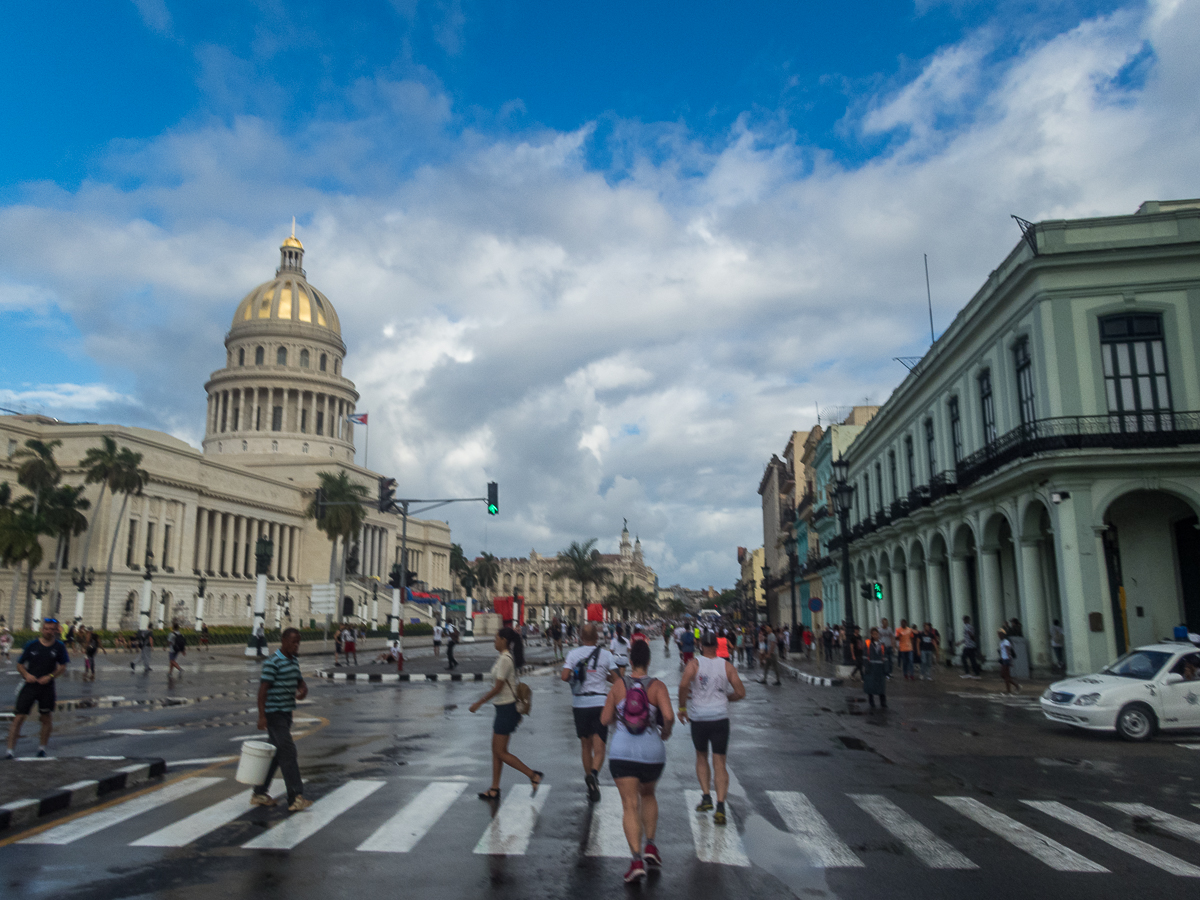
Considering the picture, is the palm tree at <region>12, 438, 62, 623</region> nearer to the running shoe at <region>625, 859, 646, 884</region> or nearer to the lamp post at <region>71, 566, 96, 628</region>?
the lamp post at <region>71, 566, 96, 628</region>

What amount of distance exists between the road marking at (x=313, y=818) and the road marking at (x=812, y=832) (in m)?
4.11

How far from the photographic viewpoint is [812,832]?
8.02 meters

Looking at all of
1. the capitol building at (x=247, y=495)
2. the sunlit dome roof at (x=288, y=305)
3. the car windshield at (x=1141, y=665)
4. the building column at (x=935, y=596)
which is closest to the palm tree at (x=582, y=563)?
the capitol building at (x=247, y=495)

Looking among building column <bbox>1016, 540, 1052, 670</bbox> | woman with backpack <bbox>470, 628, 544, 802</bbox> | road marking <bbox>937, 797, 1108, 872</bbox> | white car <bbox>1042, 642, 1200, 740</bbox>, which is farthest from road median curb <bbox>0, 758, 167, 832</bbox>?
building column <bbox>1016, 540, 1052, 670</bbox>

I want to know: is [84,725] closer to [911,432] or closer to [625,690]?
[625,690]

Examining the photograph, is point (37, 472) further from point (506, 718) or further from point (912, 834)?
point (912, 834)

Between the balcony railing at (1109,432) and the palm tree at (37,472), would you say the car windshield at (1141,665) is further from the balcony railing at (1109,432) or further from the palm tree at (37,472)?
the palm tree at (37,472)

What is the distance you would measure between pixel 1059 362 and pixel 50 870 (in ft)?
77.0

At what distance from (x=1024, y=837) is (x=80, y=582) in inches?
2121

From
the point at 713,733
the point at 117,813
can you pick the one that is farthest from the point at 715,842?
the point at 117,813

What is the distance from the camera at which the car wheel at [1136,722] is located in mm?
13953

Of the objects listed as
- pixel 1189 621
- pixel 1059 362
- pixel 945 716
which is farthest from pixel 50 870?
pixel 1189 621

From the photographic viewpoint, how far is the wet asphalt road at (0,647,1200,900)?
6.43 metres

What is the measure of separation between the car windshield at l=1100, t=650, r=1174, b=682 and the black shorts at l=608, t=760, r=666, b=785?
10985 millimetres
